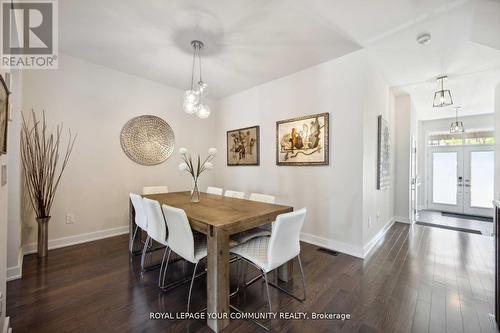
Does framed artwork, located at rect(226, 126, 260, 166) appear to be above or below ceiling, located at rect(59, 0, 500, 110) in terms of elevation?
below

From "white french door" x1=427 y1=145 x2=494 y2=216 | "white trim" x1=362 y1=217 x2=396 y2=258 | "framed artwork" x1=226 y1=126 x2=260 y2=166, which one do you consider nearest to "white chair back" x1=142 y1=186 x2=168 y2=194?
"framed artwork" x1=226 y1=126 x2=260 y2=166

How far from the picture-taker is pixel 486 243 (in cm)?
316

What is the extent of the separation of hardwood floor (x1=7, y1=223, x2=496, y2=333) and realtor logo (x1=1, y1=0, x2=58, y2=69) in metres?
1.98

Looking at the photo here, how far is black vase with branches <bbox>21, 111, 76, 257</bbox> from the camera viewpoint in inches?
102

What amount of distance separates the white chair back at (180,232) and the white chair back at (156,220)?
161 millimetres

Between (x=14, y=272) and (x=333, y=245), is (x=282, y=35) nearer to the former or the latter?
(x=333, y=245)

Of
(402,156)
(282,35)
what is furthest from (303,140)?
(402,156)

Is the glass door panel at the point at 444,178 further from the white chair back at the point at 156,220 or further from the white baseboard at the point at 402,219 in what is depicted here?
the white chair back at the point at 156,220

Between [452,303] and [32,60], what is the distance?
5291mm

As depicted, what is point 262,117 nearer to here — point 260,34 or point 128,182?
point 260,34

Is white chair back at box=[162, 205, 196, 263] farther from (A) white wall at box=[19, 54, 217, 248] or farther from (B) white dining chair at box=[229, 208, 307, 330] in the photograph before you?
(A) white wall at box=[19, 54, 217, 248]

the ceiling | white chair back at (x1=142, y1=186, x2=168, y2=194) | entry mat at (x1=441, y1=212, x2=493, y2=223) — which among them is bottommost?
entry mat at (x1=441, y1=212, x2=493, y2=223)

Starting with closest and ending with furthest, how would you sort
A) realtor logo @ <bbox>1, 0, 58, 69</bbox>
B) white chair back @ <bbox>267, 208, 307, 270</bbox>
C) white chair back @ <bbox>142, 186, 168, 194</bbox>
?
white chair back @ <bbox>267, 208, 307, 270</bbox> < realtor logo @ <bbox>1, 0, 58, 69</bbox> < white chair back @ <bbox>142, 186, 168, 194</bbox>

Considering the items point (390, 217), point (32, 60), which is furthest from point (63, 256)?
point (390, 217)
